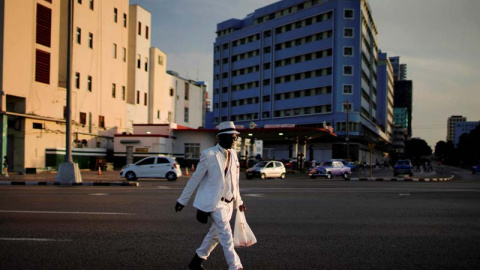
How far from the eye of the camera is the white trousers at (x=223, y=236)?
5074 mm

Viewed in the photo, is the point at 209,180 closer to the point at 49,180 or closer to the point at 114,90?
the point at 49,180

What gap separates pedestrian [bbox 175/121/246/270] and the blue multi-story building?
66271mm

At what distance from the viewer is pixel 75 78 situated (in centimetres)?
4291

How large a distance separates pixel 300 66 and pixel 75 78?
4525 cm

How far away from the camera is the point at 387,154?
134 meters

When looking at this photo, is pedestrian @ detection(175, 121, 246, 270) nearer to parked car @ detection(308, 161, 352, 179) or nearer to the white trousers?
the white trousers

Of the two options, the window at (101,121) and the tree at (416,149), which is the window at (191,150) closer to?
the window at (101,121)

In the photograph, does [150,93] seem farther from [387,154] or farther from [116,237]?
[387,154]

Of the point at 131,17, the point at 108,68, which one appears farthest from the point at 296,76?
the point at 108,68

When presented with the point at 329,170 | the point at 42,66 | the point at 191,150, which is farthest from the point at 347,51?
the point at 42,66

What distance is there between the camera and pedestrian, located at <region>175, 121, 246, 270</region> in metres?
5.20

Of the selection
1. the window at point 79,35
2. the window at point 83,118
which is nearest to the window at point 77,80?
the window at point 83,118

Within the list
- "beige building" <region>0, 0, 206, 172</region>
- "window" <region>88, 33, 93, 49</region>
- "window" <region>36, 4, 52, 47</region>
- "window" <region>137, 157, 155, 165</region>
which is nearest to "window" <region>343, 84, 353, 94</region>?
"beige building" <region>0, 0, 206, 172</region>

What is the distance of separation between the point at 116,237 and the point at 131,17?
5279 centimetres
